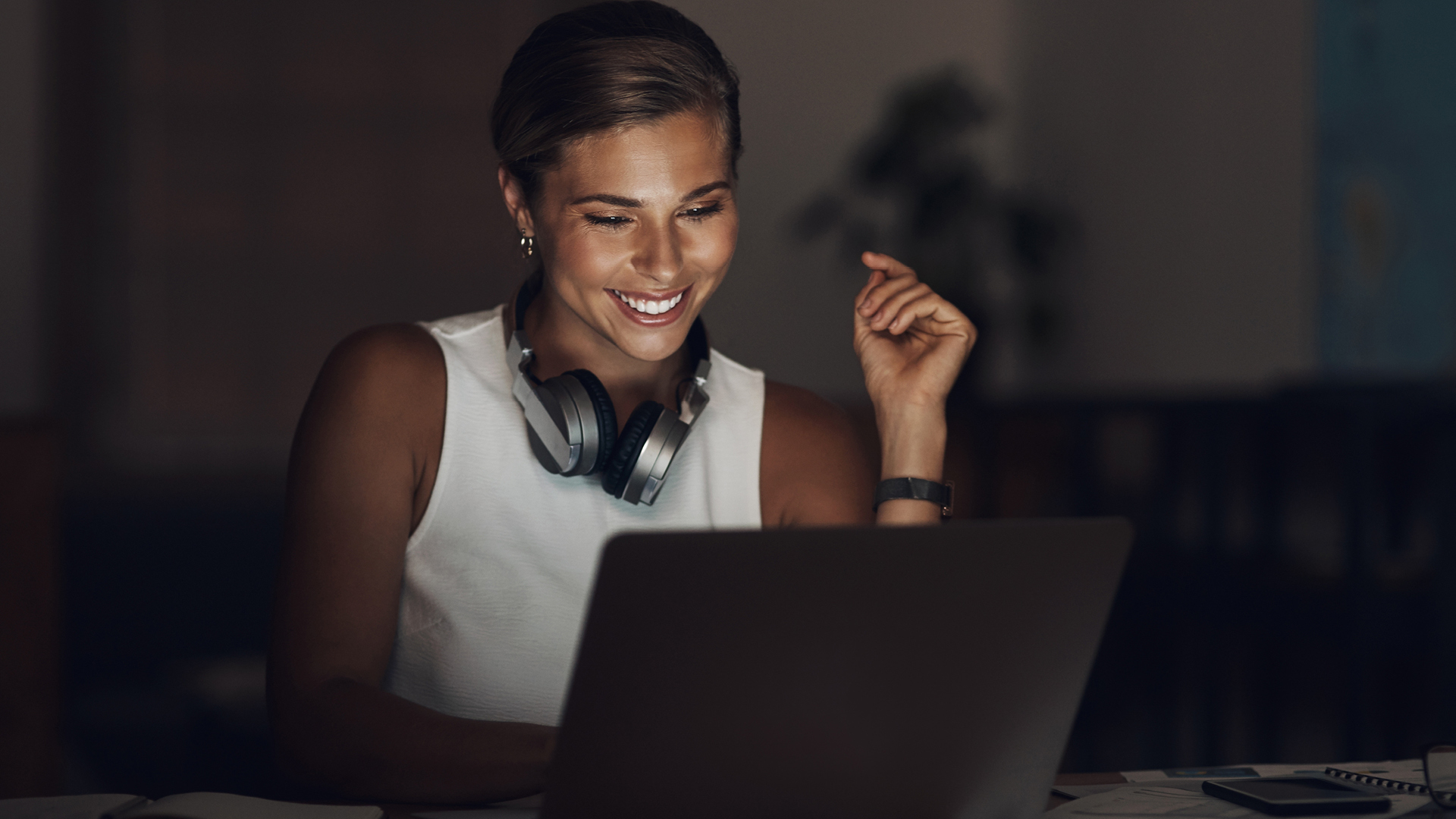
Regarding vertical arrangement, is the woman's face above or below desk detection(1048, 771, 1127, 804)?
above

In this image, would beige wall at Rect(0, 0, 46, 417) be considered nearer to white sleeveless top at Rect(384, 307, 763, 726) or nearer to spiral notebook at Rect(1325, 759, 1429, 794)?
white sleeveless top at Rect(384, 307, 763, 726)

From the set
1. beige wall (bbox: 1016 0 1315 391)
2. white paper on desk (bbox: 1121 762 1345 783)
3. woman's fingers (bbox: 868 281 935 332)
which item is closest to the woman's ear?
woman's fingers (bbox: 868 281 935 332)

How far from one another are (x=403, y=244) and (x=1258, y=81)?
7.20 ft

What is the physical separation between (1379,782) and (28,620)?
1.60m

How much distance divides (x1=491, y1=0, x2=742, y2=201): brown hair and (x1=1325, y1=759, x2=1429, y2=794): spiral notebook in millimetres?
741

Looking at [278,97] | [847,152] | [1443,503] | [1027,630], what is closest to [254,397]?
[278,97]

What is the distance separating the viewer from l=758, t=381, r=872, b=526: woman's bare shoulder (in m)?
1.24

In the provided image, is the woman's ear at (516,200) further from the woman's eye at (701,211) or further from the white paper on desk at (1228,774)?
the white paper on desk at (1228,774)

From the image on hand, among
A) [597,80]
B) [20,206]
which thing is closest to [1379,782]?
[597,80]

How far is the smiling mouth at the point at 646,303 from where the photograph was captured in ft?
3.74

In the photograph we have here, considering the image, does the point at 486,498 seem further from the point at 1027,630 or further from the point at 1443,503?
the point at 1443,503

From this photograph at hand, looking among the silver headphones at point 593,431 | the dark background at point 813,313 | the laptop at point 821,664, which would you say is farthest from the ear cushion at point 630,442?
the dark background at point 813,313

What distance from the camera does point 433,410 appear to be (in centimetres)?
113

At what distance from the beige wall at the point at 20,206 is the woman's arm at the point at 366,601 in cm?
241
